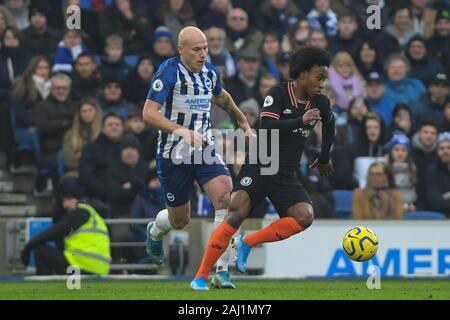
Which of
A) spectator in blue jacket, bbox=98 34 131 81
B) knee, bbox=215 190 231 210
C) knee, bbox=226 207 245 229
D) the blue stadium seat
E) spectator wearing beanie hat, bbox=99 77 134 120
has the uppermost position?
spectator in blue jacket, bbox=98 34 131 81

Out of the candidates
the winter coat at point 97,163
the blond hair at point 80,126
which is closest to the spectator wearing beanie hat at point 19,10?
the blond hair at point 80,126

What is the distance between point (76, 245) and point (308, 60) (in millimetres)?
5243

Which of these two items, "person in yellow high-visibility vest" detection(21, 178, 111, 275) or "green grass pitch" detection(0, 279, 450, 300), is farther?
"person in yellow high-visibility vest" detection(21, 178, 111, 275)

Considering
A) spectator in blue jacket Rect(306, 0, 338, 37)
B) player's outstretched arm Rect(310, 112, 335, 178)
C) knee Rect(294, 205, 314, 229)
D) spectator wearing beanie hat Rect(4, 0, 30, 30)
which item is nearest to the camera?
knee Rect(294, 205, 314, 229)

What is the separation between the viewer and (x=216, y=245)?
39.4ft

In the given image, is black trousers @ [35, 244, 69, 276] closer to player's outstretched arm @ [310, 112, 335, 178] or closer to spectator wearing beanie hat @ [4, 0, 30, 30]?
spectator wearing beanie hat @ [4, 0, 30, 30]

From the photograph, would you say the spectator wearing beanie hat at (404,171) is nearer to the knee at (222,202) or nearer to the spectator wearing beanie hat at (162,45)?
the spectator wearing beanie hat at (162,45)

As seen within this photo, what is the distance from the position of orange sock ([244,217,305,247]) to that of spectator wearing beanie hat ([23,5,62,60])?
24.4ft

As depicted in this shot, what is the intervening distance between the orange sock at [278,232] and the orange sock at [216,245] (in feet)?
1.24

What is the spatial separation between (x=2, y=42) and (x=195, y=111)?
7083 mm

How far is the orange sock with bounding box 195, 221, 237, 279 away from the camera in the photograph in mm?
11977

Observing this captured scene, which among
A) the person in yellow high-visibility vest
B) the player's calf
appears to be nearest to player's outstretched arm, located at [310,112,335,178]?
the player's calf
